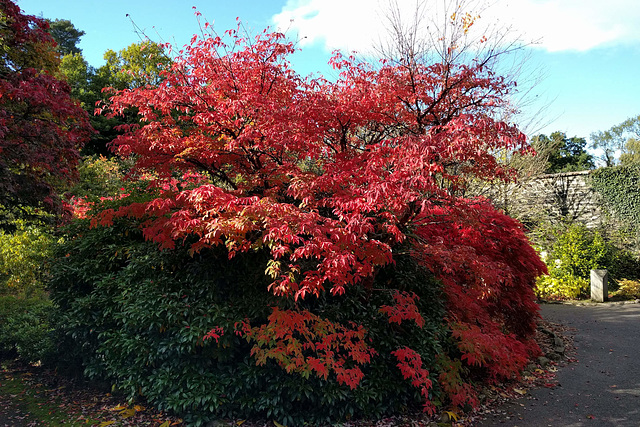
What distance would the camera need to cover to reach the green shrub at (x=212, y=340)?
14.3 ft

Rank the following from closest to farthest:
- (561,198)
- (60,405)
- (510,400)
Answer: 1. (60,405)
2. (510,400)
3. (561,198)

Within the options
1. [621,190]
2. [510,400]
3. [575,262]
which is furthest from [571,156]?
[510,400]

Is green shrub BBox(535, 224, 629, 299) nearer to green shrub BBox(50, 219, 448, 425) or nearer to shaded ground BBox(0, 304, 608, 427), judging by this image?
shaded ground BBox(0, 304, 608, 427)

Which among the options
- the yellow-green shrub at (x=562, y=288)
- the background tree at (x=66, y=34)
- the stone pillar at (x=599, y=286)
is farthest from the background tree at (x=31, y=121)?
the background tree at (x=66, y=34)

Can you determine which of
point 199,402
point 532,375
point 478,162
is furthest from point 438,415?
point 478,162

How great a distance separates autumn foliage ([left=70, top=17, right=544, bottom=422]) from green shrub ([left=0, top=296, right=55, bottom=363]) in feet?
6.56

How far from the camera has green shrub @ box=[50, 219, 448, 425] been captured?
4.36 metres

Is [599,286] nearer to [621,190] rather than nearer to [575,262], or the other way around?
[575,262]

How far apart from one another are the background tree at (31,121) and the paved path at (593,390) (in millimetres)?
7152

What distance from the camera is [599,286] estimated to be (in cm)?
1124

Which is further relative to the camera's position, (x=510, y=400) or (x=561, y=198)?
(x=561, y=198)

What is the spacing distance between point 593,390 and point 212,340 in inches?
184

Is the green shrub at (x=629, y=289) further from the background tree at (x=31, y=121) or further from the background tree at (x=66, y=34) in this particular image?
the background tree at (x=66, y=34)

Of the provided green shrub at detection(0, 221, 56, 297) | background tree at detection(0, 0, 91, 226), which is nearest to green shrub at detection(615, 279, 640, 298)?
background tree at detection(0, 0, 91, 226)
